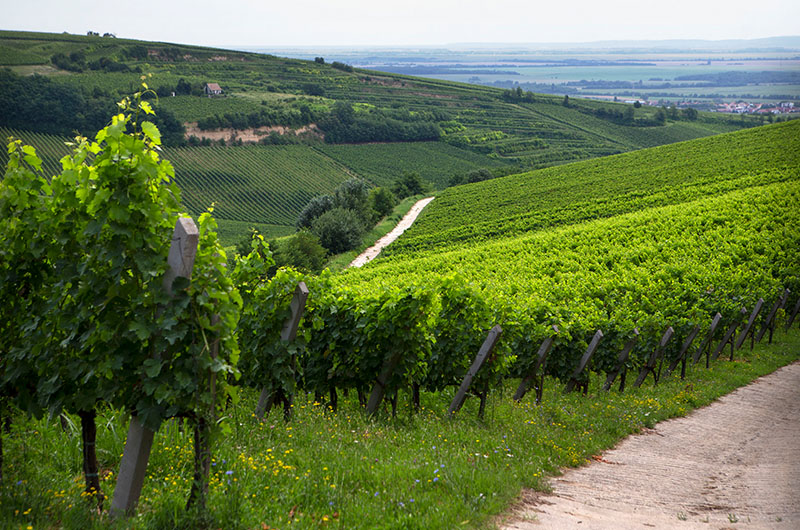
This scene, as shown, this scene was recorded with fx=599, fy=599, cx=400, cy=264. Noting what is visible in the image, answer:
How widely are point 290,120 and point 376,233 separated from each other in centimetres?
7953

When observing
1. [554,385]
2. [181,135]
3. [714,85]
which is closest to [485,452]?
[554,385]

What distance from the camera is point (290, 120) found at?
131000 millimetres

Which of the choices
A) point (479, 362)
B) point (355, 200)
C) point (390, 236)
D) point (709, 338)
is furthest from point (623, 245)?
point (355, 200)

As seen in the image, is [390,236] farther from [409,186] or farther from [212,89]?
[212,89]

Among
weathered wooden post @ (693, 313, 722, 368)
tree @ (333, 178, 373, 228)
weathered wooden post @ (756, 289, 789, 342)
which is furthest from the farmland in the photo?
Result: tree @ (333, 178, 373, 228)

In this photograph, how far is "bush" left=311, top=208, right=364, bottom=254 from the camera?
5797cm

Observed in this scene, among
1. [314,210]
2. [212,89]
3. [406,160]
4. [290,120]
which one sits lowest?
[314,210]

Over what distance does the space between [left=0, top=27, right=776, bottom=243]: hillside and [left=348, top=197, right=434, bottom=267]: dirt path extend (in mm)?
24617

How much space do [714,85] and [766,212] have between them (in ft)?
→ 595

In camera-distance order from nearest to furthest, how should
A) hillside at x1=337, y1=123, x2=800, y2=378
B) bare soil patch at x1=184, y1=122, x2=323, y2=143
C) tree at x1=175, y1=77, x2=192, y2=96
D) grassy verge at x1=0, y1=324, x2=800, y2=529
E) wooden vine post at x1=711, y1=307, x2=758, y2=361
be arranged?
grassy verge at x1=0, y1=324, x2=800, y2=529 → hillside at x1=337, y1=123, x2=800, y2=378 → wooden vine post at x1=711, y1=307, x2=758, y2=361 → bare soil patch at x1=184, y1=122, x2=323, y2=143 → tree at x1=175, y1=77, x2=192, y2=96

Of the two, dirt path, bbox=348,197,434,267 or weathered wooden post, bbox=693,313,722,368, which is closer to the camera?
weathered wooden post, bbox=693,313,722,368

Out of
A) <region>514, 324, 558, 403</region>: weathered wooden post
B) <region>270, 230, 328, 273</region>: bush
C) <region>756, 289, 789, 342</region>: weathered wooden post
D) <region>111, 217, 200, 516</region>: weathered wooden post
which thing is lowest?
<region>270, 230, 328, 273</region>: bush

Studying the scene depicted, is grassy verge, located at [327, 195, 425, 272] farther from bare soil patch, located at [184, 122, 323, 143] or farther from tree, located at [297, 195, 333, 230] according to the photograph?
bare soil patch, located at [184, 122, 323, 143]

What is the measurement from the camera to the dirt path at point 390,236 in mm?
50094
